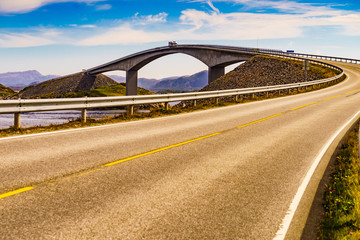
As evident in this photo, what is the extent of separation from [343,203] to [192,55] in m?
78.3

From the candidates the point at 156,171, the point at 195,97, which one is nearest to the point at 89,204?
the point at 156,171

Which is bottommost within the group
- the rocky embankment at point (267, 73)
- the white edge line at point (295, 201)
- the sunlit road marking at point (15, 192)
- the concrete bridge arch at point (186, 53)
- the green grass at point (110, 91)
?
the white edge line at point (295, 201)

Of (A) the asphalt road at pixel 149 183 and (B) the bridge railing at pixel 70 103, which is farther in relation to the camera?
(B) the bridge railing at pixel 70 103

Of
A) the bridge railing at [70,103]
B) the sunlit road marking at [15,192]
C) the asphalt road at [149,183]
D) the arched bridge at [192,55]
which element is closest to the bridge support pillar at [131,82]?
the arched bridge at [192,55]

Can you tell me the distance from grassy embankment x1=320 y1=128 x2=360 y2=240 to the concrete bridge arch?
61.1m

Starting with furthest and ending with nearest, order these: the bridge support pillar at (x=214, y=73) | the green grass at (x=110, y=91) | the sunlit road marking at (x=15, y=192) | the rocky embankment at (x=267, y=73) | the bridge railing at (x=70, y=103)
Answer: the green grass at (x=110, y=91), the bridge support pillar at (x=214, y=73), the rocky embankment at (x=267, y=73), the bridge railing at (x=70, y=103), the sunlit road marking at (x=15, y=192)

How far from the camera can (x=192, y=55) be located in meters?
81.0

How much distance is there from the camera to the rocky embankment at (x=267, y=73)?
49.9 m

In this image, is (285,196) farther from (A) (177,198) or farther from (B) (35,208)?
(B) (35,208)

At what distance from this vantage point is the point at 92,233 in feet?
11.9

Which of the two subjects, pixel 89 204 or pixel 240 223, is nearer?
pixel 240 223

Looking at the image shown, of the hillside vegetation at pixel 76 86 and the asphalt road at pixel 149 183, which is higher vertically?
the hillside vegetation at pixel 76 86

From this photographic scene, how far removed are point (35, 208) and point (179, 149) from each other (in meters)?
4.45

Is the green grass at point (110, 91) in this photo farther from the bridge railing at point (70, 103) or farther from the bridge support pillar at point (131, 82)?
the bridge railing at point (70, 103)
